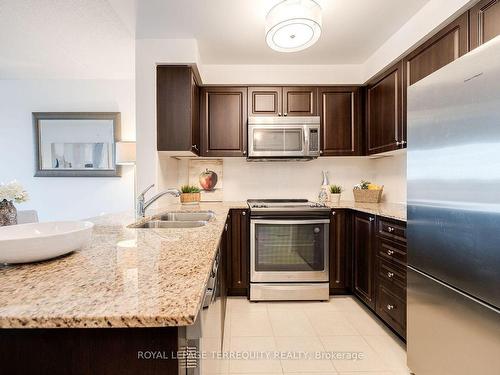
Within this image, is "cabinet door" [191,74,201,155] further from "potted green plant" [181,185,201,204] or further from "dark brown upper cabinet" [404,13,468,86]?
"dark brown upper cabinet" [404,13,468,86]

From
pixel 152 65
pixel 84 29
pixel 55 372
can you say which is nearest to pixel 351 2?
pixel 152 65

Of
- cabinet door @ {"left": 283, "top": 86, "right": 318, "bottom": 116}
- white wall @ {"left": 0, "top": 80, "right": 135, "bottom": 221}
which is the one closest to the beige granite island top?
cabinet door @ {"left": 283, "top": 86, "right": 318, "bottom": 116}

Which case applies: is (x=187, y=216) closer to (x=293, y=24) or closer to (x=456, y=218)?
(x=293, y=24)

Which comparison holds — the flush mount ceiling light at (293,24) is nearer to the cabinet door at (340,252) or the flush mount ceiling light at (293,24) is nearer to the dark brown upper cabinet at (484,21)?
the dark brown upper cabinet at (484,21)

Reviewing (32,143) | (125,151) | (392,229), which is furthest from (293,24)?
(32,143)

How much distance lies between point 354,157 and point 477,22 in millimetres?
1663

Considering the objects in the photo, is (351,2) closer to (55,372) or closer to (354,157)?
(354,157)

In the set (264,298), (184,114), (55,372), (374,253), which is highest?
(184,114)

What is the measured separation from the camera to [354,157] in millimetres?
3070

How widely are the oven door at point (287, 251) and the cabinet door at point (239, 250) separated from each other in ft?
0.24

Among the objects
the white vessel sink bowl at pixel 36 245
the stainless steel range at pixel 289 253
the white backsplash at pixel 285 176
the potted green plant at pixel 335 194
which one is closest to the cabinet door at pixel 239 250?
the stainless steel range at pixel 289 253

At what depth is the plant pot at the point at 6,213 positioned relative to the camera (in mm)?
1410

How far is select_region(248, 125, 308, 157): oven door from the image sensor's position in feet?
9.10

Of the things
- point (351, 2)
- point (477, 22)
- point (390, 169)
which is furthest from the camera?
point (390, 169)
